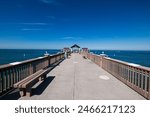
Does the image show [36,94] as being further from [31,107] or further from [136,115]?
[136,115]

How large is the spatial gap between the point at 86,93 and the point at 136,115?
6.15ft

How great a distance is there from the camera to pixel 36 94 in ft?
16.4

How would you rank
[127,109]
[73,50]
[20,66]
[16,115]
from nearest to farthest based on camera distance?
[16,115] → [127,109] → [20,66] → [73,50]

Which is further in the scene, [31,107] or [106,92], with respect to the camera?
[106,92]

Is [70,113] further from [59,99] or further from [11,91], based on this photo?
[11,91]

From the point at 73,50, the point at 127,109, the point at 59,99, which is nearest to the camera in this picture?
the point at 127,109

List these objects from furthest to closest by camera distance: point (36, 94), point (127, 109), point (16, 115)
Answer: point (36, 94)
point (127, 109)
point (16, 115)

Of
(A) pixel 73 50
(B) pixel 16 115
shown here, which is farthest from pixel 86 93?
(A) pixel 73 50

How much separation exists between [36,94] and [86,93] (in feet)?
5.15

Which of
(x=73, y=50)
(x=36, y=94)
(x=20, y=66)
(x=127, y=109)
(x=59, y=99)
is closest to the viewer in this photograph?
(x=127, y=109)

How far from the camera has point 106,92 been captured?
536 cm

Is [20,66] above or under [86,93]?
above

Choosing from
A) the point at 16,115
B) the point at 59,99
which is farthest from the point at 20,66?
the point at 16,115

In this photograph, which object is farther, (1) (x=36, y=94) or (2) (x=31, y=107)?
(1) (x=36, y=94)
